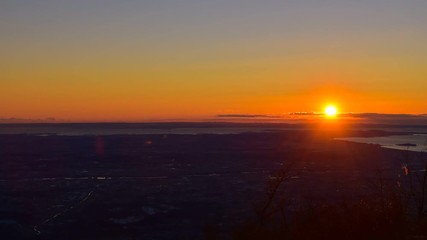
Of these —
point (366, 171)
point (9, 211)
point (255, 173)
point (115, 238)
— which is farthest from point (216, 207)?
point (366, 171)

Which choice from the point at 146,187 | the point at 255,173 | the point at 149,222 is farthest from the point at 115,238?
the point at 255,173

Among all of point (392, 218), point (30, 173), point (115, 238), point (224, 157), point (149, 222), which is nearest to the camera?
point (392, 218)

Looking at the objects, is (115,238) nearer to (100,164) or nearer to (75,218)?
(75,218)

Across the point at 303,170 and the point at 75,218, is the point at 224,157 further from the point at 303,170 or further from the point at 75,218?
the point at 75,218

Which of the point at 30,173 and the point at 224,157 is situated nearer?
the point at 30,173

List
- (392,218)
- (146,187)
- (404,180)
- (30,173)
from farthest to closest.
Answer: (30,173), (404,180), (146,187), (392,218)

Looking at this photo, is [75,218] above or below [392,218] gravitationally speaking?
below
